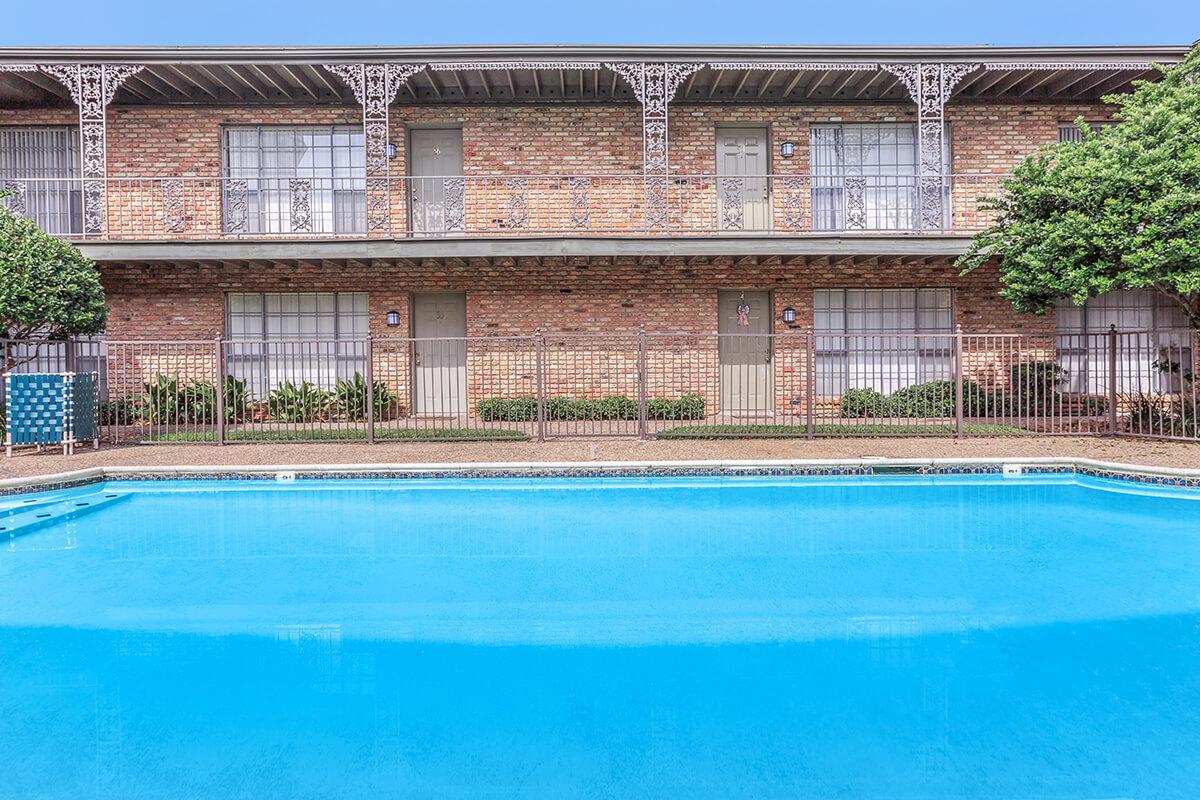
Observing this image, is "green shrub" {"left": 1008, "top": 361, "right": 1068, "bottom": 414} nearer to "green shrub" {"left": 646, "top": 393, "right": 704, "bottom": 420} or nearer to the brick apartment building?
the brick apartment building

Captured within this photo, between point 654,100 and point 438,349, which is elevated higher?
point 654,100

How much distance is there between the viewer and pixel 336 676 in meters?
3.63

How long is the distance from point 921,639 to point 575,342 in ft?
33.9

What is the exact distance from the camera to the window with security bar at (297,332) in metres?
13.8

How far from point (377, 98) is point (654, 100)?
4.65 meters

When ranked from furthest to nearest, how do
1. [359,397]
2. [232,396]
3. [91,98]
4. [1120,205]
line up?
[359,397]
[232,396]
[91,98]
[1120,205]

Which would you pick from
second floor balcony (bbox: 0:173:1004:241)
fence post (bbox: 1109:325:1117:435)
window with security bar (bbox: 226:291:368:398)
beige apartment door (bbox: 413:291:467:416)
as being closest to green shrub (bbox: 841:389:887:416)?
second floor balcony (bbox: 0:173:1004:241)

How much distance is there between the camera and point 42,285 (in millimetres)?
9539

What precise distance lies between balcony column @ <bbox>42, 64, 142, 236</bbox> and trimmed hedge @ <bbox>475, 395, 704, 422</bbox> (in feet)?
22.9

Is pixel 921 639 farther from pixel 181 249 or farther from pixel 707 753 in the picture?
pixel 181 249

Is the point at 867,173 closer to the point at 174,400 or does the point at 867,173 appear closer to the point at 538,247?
the point at 538,247

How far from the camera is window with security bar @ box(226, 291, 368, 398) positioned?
13.8m

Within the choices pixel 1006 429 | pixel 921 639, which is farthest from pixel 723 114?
pixel 921 639

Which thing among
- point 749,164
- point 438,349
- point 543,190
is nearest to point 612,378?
point 438,349
